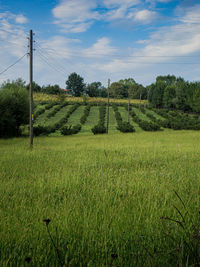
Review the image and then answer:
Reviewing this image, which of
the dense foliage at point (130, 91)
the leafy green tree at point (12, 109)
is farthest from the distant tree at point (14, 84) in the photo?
the dense foliage at point (130, 91)

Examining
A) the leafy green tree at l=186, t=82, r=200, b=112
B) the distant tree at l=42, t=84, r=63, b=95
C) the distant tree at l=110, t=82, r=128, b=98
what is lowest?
the leafy green tree at l=186, t=82, r=200, b=112

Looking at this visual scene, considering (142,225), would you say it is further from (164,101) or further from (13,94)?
(164,101)

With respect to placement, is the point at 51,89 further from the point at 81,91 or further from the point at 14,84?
the point at 14,84

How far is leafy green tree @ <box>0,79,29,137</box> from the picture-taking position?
101 feet

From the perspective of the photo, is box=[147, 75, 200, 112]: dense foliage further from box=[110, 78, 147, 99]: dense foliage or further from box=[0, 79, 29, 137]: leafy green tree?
box=[0, 79, 29, 137]: leafy green tree

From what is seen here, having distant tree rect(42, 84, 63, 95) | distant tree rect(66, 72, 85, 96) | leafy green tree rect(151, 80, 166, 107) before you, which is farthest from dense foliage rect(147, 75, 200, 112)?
distant tree rect(66, 72, 85, 96)

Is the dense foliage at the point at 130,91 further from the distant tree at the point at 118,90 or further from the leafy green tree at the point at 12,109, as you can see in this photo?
the leafy green tree at the point at 12,109

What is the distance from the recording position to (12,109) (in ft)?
107

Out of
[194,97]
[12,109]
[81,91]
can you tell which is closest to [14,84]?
[12,109]

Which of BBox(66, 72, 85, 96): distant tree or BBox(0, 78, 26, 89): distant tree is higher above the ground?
BBox(66, 72, 85, 96): distant tree

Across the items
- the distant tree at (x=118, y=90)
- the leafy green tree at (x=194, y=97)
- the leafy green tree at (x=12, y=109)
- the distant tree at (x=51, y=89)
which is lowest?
the leafy green tree at (x=12, y=109)

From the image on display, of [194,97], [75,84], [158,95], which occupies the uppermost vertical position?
[75,84]

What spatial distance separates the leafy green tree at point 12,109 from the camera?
1209 inches

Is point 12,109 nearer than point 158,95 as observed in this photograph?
Yes
